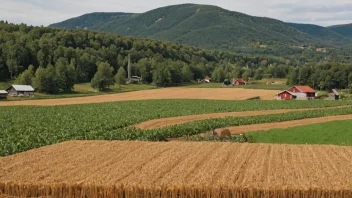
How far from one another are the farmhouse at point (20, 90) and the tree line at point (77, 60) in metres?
3.70

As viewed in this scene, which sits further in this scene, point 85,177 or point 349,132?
point 349,132

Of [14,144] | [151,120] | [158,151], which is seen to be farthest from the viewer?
[151,120]

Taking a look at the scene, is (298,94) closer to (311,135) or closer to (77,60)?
(311,135)

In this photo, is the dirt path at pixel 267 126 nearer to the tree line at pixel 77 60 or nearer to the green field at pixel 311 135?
the green field at pixel 311 135

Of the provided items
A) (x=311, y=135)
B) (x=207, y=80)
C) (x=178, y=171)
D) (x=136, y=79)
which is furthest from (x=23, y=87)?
(x=207, y=80)

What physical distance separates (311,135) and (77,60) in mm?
98206

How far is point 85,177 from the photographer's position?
672 inches

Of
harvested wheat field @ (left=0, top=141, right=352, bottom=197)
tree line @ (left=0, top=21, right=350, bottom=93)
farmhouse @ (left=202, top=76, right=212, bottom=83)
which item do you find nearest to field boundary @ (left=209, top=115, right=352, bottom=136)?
harvested wheat field @ (left=0, top=141, right=352, bottom=197)

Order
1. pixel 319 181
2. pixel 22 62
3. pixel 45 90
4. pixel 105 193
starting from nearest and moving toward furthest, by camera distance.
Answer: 1. pixel 105 193
2. pixel 319 181
3. pixel 45 90
4. pixel 22 62

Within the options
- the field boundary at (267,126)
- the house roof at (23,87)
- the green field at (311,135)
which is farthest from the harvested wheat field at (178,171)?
the house roof at (23,87)

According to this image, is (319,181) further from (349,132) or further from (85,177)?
(349,132)

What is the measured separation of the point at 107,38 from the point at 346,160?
146878mm

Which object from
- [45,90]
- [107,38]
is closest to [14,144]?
[45,90]

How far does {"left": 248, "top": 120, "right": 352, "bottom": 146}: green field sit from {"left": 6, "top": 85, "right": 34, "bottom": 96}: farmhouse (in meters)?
63.9
